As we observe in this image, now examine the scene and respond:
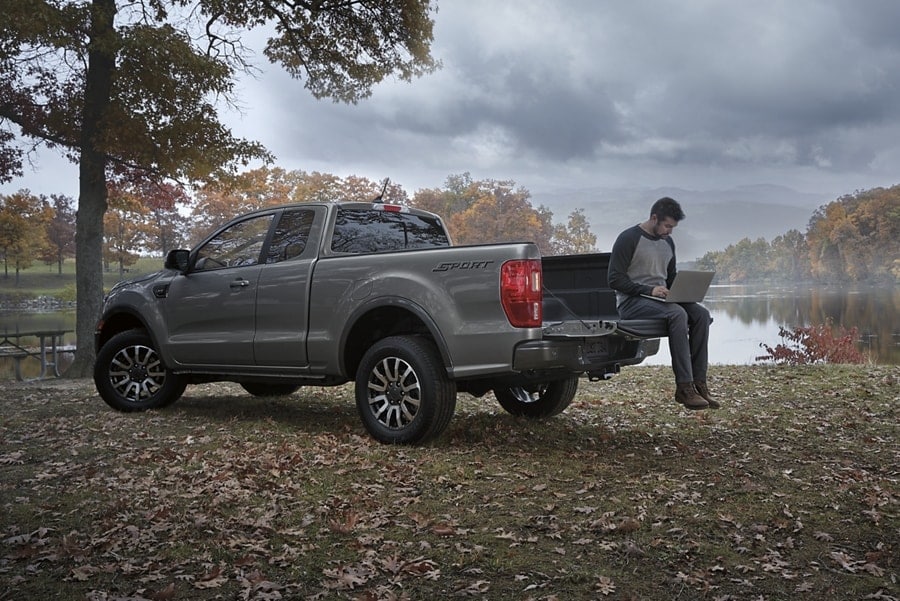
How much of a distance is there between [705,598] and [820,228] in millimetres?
78025

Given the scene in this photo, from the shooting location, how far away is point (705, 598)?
11.5ft

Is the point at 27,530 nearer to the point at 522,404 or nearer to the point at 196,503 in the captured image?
→ the point at 196,503

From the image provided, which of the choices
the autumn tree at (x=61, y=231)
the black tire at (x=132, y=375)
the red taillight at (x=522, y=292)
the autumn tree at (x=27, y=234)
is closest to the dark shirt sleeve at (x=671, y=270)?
the red taillight at (x=522, y=292)

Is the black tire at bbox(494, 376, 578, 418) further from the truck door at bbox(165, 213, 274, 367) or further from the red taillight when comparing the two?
the truck door at bbox(165, 213, 274, 367)

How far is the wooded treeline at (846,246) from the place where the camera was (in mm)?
63812

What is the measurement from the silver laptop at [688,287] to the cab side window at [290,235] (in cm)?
317

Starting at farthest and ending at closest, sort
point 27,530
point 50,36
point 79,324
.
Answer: point 79,324
point 50,36
point 27,530

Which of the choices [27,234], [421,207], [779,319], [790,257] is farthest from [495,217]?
[790,257]

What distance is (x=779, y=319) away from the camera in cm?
4800

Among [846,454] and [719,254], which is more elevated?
[719,254]

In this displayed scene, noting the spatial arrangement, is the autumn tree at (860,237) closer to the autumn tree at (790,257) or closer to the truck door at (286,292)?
the autumn tree at (790,257)

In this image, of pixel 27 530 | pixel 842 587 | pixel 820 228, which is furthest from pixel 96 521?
pixel 820 228

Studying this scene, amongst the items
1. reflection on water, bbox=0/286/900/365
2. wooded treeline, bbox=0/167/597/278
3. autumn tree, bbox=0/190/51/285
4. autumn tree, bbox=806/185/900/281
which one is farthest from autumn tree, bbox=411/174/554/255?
autumn tree, bbox=806/185/900/281

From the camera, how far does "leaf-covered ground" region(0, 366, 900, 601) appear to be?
148 inches
